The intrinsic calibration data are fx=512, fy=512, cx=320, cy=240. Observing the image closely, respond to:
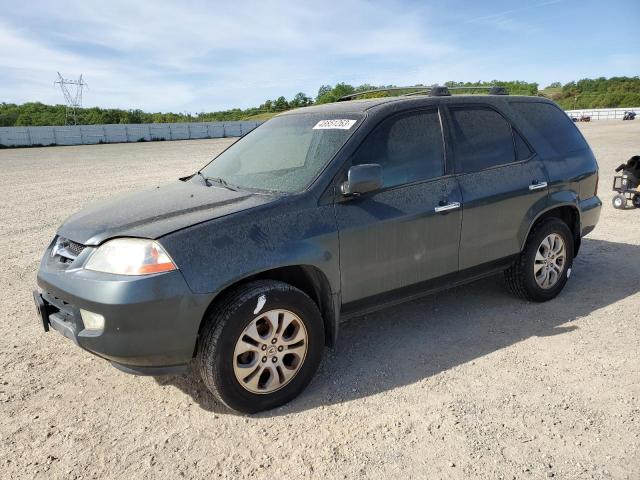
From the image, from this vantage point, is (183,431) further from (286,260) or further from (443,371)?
(443,371)

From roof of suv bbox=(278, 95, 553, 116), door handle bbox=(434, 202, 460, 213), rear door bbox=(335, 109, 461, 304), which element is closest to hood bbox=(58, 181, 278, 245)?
rear door bbox=(335, 109, 461, 304)

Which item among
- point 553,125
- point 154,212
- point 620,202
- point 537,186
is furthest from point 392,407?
point 620,202

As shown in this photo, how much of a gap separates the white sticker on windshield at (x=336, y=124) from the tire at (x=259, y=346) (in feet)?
4.16

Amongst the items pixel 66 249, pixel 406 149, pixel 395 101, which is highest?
pixel 395 101

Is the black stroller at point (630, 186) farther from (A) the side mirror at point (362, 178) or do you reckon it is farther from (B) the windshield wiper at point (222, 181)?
(B) the windshield wiper at point (222, 181)

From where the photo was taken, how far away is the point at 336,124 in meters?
3.71

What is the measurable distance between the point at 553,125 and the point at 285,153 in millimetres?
2624

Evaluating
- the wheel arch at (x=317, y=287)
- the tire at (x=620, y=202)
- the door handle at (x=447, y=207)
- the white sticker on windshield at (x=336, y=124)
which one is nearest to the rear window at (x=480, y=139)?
the door handle at (x=447, y=207)

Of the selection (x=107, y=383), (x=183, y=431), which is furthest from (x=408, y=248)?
(x=107, y=383)

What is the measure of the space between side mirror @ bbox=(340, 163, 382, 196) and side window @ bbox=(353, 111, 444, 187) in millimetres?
225

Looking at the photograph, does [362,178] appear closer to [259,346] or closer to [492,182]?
[259,346]

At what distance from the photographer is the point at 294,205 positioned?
3.16 metres

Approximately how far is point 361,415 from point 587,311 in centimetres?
255

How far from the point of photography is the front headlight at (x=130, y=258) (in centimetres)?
274
